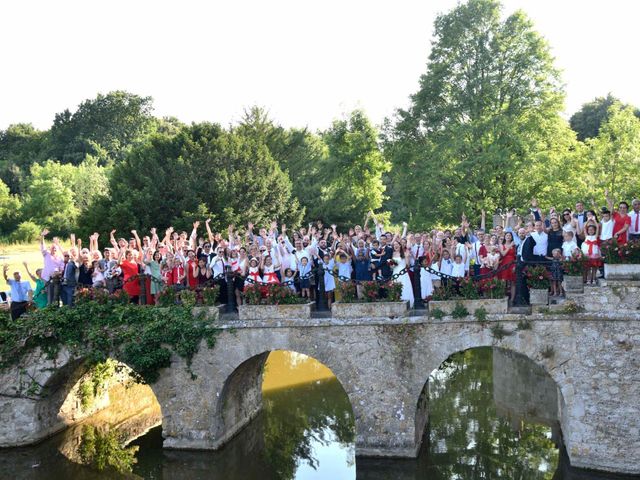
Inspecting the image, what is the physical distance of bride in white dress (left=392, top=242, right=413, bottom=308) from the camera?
1480cm

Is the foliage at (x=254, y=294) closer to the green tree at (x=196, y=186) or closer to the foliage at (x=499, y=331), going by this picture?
the foliage at (x=499, y=331)

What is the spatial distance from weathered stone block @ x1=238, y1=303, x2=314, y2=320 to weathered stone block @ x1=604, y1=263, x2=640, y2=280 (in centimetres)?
658

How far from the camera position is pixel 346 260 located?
15.5m

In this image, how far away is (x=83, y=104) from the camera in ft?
229

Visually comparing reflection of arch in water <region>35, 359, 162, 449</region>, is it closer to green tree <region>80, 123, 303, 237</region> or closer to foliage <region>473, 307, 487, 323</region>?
foliage <region>473, 307, 487, 323</region>

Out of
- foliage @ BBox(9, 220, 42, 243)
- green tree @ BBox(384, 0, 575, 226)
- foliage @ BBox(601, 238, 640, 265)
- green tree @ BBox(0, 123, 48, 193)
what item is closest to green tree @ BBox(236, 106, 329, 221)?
green tree @ BBox(384, 0, 575, 226)

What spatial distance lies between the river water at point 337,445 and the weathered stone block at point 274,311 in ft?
11.7

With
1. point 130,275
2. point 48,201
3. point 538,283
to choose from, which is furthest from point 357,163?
point 538,283

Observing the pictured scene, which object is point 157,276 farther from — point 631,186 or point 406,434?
point 631,186

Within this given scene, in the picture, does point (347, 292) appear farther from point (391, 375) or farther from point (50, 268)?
point (50, 268)

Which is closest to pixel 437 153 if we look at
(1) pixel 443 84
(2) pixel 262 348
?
(1) pixel 443 84

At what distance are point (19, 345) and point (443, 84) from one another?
21433 millimetres

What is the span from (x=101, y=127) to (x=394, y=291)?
6254cm

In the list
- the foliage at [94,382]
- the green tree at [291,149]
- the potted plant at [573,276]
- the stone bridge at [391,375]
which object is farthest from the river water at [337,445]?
the green tree at [291,149]
